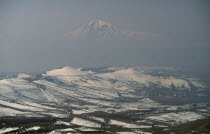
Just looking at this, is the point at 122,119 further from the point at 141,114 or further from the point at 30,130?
the point at 30,130

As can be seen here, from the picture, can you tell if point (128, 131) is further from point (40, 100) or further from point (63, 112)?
point (40, 100)

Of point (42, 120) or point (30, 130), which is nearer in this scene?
point (30, 130)

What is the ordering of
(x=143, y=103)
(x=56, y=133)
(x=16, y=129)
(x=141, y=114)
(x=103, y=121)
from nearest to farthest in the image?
1. (x=56, y=133)
2. (x=16, y=129)
3. (x=103, y=121)
4. (x=141, y=114)
5. (x=143, y=103)

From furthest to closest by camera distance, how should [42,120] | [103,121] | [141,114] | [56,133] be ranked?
[141,114]
[103,121]
[42,120]
[56,133]

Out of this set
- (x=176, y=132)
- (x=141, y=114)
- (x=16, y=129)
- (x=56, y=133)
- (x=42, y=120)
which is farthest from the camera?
(x=141, y=114)

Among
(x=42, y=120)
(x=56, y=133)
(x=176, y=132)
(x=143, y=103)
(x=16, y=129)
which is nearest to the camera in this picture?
(x=56, y=133)

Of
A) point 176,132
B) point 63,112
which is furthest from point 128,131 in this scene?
point 63,112

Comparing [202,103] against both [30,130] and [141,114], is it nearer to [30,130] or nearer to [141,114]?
[141,114]

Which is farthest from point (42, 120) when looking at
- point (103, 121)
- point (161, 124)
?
point (161, 124)

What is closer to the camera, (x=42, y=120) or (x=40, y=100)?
(x=42, y=120)
